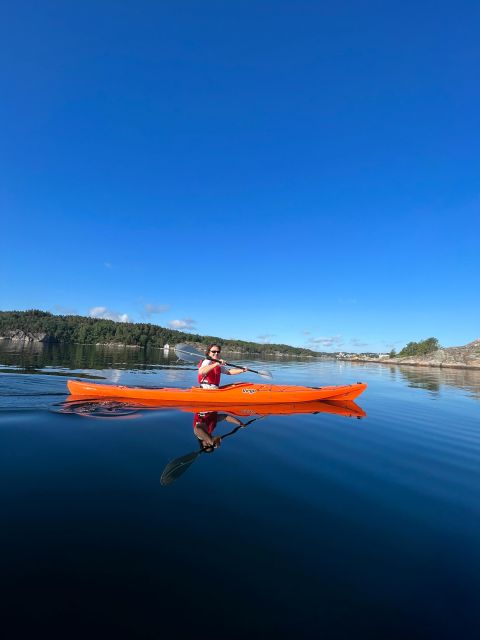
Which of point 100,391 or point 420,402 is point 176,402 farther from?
point 420,402

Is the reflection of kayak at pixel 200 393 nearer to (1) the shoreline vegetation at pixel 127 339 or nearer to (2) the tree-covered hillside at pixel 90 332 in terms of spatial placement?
(1) the shoreline vegetation at pixel 127 339

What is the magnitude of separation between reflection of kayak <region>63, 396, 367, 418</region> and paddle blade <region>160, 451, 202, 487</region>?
13.2 feet

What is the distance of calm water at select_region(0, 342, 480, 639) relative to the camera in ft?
9.14

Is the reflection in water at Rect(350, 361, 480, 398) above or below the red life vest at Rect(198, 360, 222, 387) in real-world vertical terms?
below

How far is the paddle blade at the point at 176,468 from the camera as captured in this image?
546cm

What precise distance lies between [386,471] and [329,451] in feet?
4.32

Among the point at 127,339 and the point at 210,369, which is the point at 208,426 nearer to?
the point at 210,369

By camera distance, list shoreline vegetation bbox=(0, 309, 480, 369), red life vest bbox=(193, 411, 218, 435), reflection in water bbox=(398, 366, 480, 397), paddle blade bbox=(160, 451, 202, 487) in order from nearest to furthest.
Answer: paddle blade bbox=(160, 451, 202, 487)
red life vest bbox=(193, 411, 218, 435)
reflection in water bbox=(398, 366, 480, 397)
shoreline vegetation bbox=(0, 309, 480, 369)

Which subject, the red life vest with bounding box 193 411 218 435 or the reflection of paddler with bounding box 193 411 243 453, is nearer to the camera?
the reflection of paddler with bounding box 193 411 243 453

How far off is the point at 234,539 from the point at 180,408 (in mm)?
7484

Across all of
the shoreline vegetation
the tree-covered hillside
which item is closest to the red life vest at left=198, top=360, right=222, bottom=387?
the shoreline vegetation

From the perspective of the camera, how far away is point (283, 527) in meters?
4.23

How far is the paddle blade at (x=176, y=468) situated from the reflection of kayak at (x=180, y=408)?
402 centimetres

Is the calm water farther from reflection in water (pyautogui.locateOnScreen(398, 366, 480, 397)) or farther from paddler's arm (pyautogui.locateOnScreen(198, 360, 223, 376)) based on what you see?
reflection in water (pyautogui.locateOnScreen(398, 366, 480, 397))
